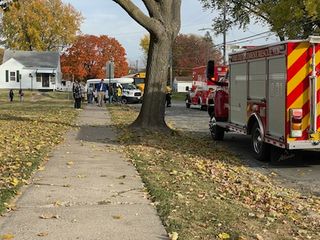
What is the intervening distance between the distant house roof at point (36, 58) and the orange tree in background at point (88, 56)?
15637 millimetres

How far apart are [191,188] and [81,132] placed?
9.42m

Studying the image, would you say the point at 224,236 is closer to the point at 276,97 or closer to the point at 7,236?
the point at 7,236

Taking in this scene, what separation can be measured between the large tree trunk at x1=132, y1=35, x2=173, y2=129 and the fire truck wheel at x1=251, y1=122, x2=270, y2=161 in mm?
4784

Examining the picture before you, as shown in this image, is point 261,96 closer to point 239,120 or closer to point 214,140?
point 239,120

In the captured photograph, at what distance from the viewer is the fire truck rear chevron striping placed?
10398mm

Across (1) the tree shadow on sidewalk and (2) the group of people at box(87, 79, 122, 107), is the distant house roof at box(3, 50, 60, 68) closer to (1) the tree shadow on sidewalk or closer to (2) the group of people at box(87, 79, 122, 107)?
(2) the group of people at box(87, 79, 122, 107)

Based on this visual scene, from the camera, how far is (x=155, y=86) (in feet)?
55.1

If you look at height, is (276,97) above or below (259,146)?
above

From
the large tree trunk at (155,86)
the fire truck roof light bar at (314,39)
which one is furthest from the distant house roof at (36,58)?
the fire truck roof light bar at (314,39)

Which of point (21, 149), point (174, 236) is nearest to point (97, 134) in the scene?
point (21, 149)

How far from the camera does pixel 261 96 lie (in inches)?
464

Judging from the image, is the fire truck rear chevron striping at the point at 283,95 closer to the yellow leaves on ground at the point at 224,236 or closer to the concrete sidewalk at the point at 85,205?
the concrete sidewalk at the point at 85,205

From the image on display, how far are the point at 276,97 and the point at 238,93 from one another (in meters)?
2.83

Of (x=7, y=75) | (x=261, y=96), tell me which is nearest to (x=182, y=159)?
(x=261, y=96)
